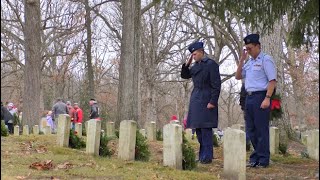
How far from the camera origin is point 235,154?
5.47 meters

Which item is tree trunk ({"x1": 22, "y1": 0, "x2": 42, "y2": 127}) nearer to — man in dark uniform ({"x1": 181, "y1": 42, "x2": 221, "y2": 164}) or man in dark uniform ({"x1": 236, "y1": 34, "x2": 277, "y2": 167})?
man in dark uniform ({"x1": 181, "y1": 42, "x2": 221, "y2": 164})

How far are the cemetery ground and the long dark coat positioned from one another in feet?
2.07

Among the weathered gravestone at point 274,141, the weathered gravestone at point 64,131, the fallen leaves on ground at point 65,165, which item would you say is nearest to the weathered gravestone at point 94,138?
the weathered gravestone at point 64,131

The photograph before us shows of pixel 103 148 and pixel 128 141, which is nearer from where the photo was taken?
pixel 128 141

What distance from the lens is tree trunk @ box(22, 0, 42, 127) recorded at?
16.3m

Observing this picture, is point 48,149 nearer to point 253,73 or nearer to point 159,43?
point 253,73

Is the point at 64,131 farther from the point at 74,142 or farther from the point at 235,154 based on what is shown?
the point at 235,154

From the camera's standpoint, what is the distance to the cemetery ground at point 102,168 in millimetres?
5574

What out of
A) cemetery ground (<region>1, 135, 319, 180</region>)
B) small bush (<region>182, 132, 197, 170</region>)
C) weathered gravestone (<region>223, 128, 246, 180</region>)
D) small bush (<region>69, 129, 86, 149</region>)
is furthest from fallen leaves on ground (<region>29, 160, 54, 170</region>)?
small bush (<region>69, 129, 86, 149</region>)

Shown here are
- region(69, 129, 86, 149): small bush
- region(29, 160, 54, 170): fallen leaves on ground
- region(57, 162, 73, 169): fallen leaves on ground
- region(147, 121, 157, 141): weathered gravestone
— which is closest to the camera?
region(29, 160, 54, 170): fallen leaves on ground

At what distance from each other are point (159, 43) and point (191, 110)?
28720 millimetres

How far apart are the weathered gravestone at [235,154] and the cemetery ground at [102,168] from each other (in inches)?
9.0

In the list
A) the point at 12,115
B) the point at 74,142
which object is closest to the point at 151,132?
the point at 74,142

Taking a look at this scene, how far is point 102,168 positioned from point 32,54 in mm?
11477
